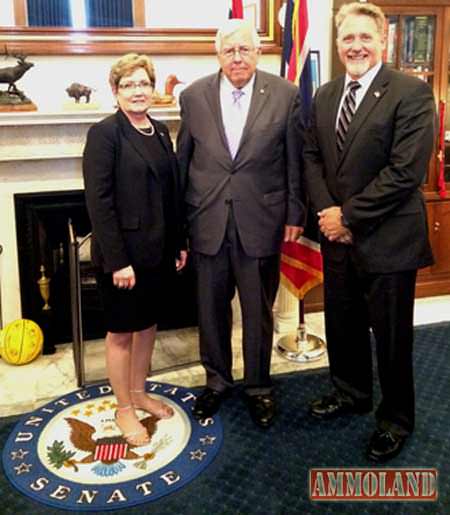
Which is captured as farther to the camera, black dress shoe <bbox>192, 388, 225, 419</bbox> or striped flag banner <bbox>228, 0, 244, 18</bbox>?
striped flag banner <bbox>228, 0, 244, 18</bbox>

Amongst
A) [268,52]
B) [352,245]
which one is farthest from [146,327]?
[268,52]

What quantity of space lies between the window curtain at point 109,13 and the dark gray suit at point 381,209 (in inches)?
48.6

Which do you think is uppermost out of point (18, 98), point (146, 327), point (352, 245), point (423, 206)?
point (18, 98)

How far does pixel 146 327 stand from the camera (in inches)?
93.7

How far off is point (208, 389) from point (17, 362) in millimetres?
1045

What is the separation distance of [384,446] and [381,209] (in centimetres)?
87

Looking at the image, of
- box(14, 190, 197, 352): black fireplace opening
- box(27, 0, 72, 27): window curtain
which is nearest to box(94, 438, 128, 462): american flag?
box(14, 190, 197, 352): black fireplace opening

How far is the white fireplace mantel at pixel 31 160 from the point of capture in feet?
9.75

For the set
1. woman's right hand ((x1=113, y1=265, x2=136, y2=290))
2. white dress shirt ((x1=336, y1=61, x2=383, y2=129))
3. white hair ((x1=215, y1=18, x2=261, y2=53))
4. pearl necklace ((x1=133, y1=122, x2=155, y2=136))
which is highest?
white hair ((x1=215, y1=18, x2=261, y2=53))

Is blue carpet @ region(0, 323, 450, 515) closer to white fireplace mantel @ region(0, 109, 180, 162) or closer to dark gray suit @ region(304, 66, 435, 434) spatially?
dark gray suit @ region(304, 66, 435, 434)

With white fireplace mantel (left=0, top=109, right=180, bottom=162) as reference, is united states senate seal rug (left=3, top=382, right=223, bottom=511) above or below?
below

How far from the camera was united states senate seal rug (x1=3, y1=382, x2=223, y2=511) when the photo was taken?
85.7 inches

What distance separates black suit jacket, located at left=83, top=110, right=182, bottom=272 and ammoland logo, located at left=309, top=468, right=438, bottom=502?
38.0 inches

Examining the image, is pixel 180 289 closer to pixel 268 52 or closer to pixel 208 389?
pixel 208 389
